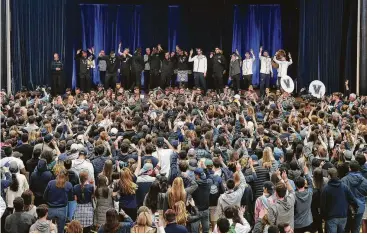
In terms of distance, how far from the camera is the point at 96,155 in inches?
412

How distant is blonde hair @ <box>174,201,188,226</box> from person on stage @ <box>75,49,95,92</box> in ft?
58.7

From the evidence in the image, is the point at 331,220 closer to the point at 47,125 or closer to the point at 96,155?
the point at 96,155

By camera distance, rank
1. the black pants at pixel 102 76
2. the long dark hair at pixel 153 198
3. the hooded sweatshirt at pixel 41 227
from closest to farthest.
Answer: the hooded sweatshirt at pixel 41 227 → the long dark hair at pixel 153 198 → the black pants at pixel 102 76

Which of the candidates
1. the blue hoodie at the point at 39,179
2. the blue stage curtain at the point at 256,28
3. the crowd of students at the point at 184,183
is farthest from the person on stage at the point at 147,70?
the blue hoodie at the point at 39,179

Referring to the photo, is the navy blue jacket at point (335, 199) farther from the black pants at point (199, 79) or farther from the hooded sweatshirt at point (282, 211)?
the black pants at point (199, 79)

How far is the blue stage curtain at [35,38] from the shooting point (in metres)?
24.8

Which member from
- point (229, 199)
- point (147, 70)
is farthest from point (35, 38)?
point (229, 199)

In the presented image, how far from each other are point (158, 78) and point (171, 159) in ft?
52.3

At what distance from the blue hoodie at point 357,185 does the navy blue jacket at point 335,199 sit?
1.30ft

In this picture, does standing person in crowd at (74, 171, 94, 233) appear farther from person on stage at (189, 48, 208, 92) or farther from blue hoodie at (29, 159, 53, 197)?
person on stage at (189, 48, 208, 92)

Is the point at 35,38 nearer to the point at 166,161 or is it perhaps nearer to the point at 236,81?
the point at 236,81

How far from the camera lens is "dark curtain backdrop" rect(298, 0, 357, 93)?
24609mm

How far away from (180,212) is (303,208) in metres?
1.85

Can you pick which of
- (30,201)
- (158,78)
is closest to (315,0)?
(158,78)
